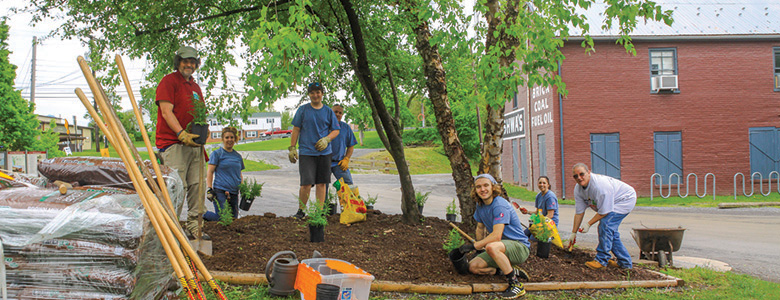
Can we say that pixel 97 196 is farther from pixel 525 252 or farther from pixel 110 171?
pixel 525 252

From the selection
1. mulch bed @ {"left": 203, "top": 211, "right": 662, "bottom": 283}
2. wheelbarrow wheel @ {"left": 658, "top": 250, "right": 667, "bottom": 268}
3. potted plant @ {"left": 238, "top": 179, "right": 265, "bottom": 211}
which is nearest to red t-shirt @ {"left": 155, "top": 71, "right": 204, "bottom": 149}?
mulch bed @ {"left": 203, "top": 211, "right": 662, "bottom": 283}

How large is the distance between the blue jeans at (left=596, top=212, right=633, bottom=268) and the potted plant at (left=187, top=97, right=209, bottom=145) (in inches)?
177

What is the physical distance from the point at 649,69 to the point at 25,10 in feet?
61.8

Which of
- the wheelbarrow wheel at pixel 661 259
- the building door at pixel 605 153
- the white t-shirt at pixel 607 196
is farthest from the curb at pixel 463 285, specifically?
the building door at pixel 605 153

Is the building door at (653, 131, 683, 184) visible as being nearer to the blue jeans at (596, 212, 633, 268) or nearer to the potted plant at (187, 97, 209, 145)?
the blue jeans at (596, 212, 633, 268)

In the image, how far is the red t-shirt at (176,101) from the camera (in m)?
5.21

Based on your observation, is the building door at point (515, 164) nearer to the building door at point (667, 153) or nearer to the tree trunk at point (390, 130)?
the building door at point (667, 153)

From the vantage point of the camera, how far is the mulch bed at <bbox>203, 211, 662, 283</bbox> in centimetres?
529

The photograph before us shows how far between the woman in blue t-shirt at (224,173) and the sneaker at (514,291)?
414 centimetres

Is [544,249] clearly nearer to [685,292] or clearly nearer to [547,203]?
[685,292]

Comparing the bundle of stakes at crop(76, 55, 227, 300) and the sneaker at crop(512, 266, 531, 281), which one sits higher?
the bundle of stakes at crop(76, 55, 227, 300)

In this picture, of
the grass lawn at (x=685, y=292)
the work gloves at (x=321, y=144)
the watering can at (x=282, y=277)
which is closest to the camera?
the watering can at (x=282, y=277)

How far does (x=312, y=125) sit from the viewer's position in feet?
22.6

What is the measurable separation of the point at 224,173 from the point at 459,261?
3778 millimetres
